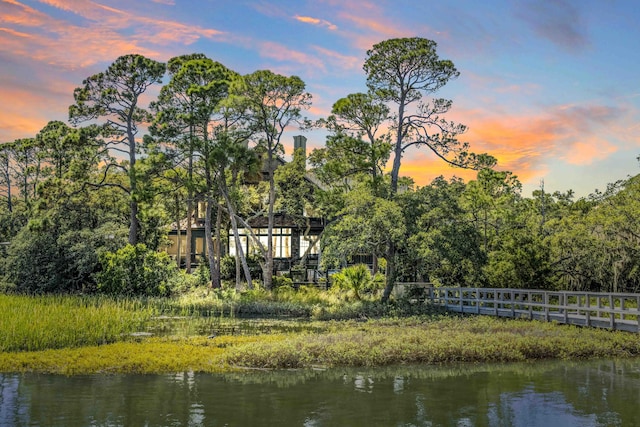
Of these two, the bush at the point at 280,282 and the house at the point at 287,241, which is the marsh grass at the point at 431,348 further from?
the house at the point at 287,241

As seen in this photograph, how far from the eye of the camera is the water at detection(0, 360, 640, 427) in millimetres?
10211

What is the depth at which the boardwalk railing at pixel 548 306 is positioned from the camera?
21609mm

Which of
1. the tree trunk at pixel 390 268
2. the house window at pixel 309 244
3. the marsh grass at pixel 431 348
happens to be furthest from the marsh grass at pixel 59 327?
the house window at pixel 309 244

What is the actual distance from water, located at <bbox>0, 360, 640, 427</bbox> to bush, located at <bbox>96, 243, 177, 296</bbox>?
26.0 m

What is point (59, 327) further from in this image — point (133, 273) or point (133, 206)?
point (133, 206)

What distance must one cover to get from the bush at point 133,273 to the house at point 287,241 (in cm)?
722

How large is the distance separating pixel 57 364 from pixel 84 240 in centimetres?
2865

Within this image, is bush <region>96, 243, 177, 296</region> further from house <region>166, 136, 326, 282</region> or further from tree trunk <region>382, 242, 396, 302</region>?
tree trunk <region>382, 242, 396, 302</region>

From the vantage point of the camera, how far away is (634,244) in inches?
1188

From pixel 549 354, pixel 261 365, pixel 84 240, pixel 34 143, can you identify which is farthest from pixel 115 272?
pixel 549 354

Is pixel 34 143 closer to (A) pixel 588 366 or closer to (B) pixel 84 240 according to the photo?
(B) pixel 84 240

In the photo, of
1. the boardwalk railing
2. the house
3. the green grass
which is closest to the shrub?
the boardwalk railing

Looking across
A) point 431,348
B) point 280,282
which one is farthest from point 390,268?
point 431,348

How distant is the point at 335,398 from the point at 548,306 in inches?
620
